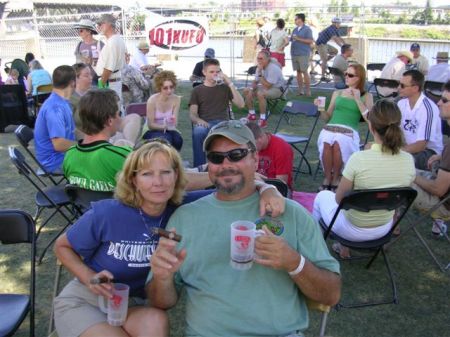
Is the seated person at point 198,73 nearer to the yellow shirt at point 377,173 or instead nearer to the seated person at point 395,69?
the seated person at point 395,69

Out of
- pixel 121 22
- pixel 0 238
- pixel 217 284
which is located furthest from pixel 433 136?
pixel 121 22

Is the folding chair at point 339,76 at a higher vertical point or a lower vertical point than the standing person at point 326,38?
lower

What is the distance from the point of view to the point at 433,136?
488cm

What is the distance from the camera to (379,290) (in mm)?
3621

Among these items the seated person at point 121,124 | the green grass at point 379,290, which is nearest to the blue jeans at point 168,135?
the seated person at point 121,124

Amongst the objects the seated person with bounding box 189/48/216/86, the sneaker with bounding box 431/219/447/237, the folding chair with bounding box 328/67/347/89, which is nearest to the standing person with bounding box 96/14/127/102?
the seated person with bounding box 189/48/216/86

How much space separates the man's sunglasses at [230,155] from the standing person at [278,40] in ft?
35.8

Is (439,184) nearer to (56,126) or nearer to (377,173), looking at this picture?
(377,173)

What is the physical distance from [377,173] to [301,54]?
30.3ft

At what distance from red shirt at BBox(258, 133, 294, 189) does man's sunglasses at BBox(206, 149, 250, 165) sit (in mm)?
1928

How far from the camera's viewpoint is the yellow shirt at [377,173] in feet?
11.4

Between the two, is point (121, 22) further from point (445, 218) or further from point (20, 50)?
point (445, 218)

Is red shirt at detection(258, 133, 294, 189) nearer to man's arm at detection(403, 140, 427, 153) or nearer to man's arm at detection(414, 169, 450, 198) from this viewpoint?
man's arm at detection(414, 169, 450, 198)

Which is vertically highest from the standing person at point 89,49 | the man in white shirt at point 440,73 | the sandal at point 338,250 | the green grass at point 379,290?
the standing person at point 89,49
